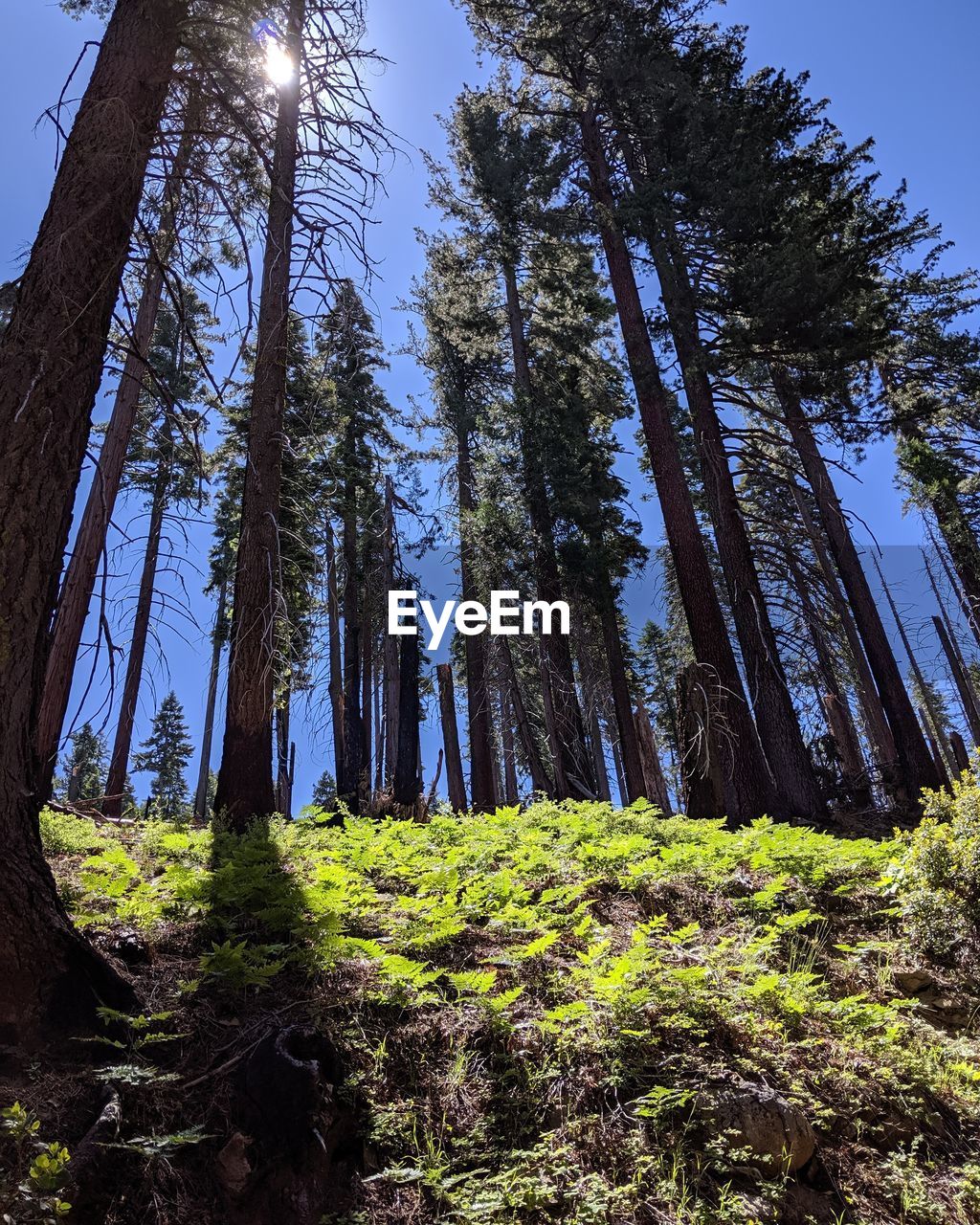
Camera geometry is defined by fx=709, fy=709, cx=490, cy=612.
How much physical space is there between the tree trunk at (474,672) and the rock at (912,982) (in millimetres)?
11962

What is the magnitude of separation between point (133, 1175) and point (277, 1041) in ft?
2.09

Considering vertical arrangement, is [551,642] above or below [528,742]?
above

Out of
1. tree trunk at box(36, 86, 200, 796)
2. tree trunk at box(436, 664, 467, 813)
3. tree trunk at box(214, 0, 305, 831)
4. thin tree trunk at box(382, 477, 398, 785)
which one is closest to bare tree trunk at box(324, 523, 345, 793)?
thin tree trunk at box(382, 477, 398, 785)

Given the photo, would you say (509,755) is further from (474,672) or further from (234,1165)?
(234,1165)

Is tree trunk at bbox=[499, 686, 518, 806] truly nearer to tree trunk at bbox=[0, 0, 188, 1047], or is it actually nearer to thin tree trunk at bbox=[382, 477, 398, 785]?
thin tree trunk at bbox=[382, 477, 398, 785]

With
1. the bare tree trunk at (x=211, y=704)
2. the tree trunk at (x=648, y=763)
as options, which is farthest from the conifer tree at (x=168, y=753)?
the tree trunk at (x=648, y=763)

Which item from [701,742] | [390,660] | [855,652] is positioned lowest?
[701,742]

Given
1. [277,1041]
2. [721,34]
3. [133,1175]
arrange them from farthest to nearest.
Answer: [721,34], [277,1041], [133,1175]

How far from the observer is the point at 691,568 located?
32.7 ft

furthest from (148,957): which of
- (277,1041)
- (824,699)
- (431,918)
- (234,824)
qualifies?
(824,699)

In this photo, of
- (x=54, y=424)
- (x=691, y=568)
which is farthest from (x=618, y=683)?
(x=54, y=424)

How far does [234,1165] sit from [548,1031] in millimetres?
1497

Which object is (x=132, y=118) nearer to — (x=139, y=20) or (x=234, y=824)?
(x=139, y=20)

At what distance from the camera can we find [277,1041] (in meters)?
3.05
